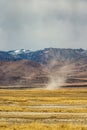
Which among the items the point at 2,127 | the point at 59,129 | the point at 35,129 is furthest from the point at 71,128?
the point at 2,127

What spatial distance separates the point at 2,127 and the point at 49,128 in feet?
15.0

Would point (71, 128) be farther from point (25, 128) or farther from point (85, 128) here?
point (25, 128)

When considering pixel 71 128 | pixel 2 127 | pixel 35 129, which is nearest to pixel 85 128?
pixel 71 128

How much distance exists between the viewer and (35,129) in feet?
114

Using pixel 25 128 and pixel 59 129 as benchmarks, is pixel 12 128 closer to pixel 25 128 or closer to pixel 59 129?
pixel 25 128

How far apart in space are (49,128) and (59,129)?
112 centimetres

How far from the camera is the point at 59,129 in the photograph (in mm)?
35031

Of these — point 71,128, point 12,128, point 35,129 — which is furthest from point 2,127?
point 71,128

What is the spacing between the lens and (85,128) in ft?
118

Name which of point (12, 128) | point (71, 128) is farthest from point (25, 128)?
point (71, 128)

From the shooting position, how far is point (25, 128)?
35.8 meters

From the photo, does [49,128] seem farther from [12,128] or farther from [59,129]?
[12,128]

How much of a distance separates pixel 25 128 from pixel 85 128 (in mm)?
5665

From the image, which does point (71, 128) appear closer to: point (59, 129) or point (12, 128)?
point (59, 129)
